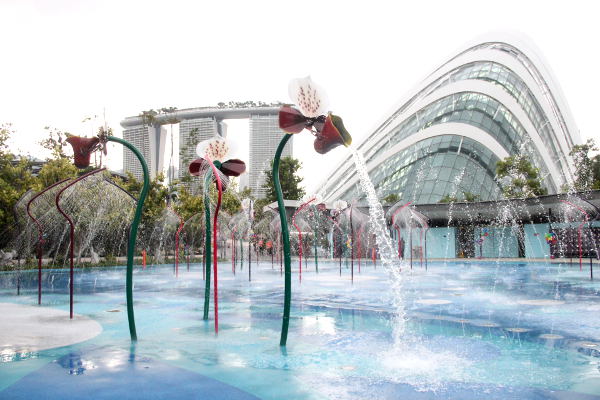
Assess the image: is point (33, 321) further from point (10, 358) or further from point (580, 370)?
point (580, 370)

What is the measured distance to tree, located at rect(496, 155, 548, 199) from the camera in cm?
3984

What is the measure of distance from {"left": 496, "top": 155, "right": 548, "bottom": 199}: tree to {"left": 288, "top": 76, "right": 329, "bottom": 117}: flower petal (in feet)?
124

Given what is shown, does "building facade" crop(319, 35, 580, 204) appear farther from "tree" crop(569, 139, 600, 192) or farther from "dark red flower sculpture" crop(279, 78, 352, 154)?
"dark red flower sculpture" crop(279, 78, 352, 154)

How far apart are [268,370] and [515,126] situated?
60.0 m

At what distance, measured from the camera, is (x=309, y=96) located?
6066 mm

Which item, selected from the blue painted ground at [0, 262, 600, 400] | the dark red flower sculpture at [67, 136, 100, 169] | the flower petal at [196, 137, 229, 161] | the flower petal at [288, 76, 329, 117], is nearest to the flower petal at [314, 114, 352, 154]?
the flower petal at [288, 76, 329, 117]

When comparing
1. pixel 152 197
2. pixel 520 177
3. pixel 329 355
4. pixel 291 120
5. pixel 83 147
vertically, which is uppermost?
pixel 520 177

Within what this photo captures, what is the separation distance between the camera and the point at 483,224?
123ft

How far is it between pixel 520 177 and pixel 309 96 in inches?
1568

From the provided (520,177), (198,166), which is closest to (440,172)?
(520,177)

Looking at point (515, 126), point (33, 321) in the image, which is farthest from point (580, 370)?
point (515, 126)

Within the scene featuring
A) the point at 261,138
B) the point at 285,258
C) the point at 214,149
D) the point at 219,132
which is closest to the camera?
the point at 285,258

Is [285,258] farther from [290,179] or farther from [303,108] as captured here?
[290,179]

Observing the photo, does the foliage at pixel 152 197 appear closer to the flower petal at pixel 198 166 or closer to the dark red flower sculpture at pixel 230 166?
the flower petal at pixel 198 166
